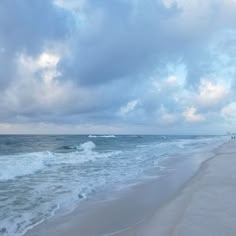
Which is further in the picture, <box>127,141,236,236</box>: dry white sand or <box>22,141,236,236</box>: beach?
<box>22,141,236,236</box>: beach

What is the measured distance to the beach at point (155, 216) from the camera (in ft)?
19.1

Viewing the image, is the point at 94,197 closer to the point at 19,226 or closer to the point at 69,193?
the point at 69,193

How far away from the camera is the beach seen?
19.1 feet

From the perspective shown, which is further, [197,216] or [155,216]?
[155,216]

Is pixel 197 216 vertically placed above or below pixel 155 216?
above

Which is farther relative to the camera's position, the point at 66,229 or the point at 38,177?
the point at 38,177

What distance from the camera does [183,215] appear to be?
6.55 m

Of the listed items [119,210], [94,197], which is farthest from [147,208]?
[94,197]

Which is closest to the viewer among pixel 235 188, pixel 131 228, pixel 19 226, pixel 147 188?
pixel 131 228

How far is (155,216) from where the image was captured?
277 inches

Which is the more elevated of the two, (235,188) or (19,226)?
(235,188)

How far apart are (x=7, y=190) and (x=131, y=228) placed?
6.80 m

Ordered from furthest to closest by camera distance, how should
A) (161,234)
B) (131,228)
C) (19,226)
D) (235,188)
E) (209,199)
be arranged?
(235,188), (209,199), (19,226), (131,228), (161,234)

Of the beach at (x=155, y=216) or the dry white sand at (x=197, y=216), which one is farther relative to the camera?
the beach at (x=155, y=216)
